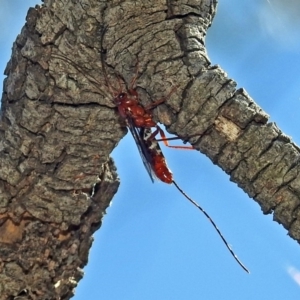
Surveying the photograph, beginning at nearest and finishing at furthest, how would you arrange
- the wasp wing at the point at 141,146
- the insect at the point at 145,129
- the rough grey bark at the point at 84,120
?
the rough grey bark at the point at 84,120, the insect at the point at 145,129, the wasp wing at the point at 141,146

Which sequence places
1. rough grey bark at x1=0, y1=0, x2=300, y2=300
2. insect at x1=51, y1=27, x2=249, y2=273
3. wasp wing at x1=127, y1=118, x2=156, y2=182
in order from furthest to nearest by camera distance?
wasp wing at x1=127, y1=118, x2=156, y2=182 < insect at x1=51, y1=27, x2=249, y2=273 < rough grey bark at x1=0, y1=0, x2=300, y2=300

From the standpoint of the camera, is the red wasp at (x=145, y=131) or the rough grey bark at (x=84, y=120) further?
the red wasp at (x=145, y=131)

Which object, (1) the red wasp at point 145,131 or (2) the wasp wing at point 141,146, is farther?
(2) the wasp wing at point 141,146

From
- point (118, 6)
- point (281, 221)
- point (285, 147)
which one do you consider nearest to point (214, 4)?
point (118, 6)

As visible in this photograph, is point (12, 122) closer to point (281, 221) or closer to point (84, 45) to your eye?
point (84, 45)

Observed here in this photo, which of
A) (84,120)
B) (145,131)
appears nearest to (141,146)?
(145,131)

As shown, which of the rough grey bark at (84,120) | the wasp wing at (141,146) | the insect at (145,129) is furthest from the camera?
the wasp wing at (141,146)

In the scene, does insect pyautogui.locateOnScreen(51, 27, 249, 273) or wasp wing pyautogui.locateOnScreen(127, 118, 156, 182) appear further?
wasp wing pyautogui.locateOnScreen(127, 118, 156, 182)

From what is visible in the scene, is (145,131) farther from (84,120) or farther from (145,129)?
(84,120)

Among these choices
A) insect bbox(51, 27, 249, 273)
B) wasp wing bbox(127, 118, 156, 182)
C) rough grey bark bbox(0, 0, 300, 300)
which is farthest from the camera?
wasp wing bbox(127, 118, 156, 182)
